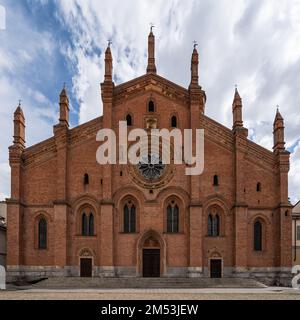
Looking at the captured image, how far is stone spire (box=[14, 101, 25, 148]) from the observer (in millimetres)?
37906

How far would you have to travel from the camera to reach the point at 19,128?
125 feet

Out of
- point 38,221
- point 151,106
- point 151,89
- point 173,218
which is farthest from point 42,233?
point 151,89

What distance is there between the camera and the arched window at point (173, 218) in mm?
37438

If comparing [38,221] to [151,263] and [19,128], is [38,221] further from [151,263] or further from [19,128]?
[151,263]

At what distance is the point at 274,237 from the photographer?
37438 millimetres

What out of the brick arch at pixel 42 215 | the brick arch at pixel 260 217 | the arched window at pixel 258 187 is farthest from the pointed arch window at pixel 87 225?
the arched window at pixel 258 187

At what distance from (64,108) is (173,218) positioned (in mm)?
14289

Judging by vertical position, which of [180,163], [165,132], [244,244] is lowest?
[244,244]

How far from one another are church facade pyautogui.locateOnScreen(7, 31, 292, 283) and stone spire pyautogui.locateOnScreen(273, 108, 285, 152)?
0.10m

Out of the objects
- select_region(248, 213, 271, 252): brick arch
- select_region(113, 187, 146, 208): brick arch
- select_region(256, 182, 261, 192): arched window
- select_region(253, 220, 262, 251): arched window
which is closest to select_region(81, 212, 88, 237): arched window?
select_region(113, 187, 146, 208): brick arch

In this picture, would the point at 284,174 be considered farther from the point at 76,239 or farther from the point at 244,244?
the point at 76,239

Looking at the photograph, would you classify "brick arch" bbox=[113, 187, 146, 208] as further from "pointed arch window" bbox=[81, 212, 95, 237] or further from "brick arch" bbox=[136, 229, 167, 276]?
"pointed arch window" bbox=[81, 212, 95, 237]

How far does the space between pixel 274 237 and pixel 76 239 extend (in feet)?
57.7

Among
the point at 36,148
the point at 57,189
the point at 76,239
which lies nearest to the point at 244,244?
the point at 76,239
